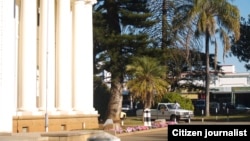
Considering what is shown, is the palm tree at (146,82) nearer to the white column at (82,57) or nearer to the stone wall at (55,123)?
the white column at (82,57)

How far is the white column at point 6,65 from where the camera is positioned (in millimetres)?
22047

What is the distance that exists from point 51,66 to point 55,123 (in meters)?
3.12

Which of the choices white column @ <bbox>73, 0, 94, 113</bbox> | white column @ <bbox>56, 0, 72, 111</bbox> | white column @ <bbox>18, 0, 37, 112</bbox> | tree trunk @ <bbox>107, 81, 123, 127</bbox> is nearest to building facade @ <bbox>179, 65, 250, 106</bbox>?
tree trunk @ <bbox>107, 81, 123, 127</bbox>

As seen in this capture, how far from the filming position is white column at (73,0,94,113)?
32.2 metres

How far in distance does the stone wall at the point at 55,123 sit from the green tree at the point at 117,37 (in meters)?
11.1

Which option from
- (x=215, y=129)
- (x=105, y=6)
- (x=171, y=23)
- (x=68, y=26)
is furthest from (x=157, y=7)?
(x=215, y=129)

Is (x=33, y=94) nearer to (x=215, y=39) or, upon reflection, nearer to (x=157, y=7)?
(x=157, y=7)

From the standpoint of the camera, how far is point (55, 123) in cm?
2873

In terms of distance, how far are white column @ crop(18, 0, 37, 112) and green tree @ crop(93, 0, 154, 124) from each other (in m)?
15.9

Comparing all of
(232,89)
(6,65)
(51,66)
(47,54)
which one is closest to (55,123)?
(51,66)

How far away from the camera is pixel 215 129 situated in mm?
5652

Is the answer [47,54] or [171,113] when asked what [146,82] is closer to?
[47,54]

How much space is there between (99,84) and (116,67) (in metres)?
6.43

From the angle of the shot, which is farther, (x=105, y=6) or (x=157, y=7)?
(x=157, y=7)
